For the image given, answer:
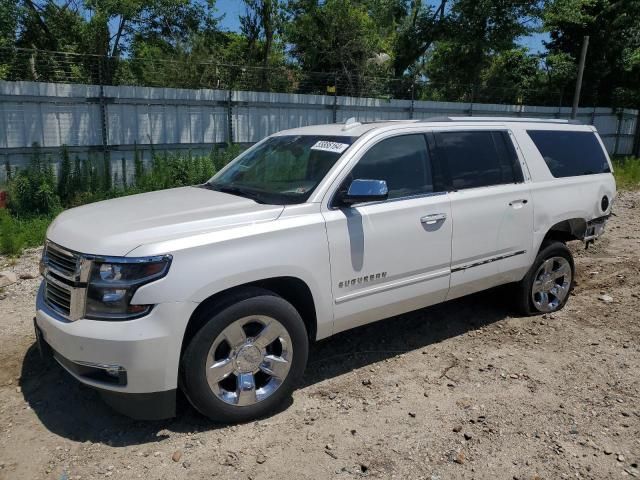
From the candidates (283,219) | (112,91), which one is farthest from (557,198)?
(112,91)

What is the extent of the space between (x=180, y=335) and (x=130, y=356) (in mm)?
285

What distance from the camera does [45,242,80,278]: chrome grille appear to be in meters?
3.22

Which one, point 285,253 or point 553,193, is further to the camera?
point 553,193

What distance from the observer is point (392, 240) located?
3.96 metres

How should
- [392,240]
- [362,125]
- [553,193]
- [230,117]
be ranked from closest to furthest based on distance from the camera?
[392,240] → [362,125] → [553,193] → [230,117]

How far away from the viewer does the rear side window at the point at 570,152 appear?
5.23 meters

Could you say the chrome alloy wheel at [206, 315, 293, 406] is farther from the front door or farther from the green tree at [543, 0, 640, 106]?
the green tree at [543, 0, 640, 106]

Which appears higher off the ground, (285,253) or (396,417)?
(285,253)

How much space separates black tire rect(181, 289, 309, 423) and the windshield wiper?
2.57 ft

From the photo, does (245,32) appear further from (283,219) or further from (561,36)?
(283,219)

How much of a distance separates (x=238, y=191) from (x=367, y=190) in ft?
3.52

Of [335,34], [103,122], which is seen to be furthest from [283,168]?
[335,34]

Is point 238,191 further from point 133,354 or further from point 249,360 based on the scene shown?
point 133,354

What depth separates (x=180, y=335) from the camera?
122 inches
